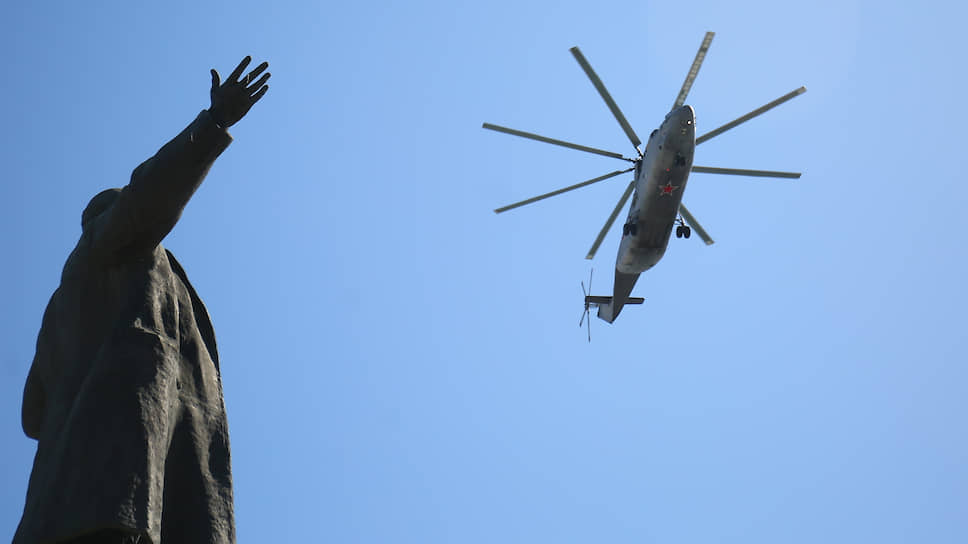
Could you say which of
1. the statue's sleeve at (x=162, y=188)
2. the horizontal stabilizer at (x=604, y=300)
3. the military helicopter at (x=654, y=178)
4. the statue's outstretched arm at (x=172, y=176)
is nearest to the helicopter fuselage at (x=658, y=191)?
the military helicopter at (x=654, y=178)

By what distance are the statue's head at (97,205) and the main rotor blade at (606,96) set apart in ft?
78.9

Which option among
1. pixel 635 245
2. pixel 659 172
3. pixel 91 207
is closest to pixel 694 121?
pixel 659 172

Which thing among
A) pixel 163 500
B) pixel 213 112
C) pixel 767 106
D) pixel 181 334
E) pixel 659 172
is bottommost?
pixel 163 500

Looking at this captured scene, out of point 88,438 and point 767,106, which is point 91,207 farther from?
point 767,106

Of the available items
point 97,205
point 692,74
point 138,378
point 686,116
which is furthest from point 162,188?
point 692,74

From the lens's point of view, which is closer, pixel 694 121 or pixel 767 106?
pixel 694 121

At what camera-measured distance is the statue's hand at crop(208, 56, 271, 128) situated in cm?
480

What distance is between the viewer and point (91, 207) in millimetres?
5230

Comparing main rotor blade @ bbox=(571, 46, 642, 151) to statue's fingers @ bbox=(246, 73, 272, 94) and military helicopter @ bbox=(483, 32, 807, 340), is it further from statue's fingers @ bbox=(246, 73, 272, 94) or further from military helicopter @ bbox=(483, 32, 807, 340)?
statue's fingers @ bbox=(246, 73, 272, 94)

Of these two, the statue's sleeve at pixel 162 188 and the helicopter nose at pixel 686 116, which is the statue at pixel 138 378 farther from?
the helicopter nose at pixel 686 116

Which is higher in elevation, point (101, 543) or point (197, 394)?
point (197, 394)

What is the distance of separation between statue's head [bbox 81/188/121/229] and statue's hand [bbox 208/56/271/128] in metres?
0.83

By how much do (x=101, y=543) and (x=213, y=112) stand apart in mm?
2041

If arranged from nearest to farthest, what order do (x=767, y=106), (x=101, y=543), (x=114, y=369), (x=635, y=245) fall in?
(x=101, y=543), (x=114, y=369), (x=635, y=245), (x=767, y=106)
